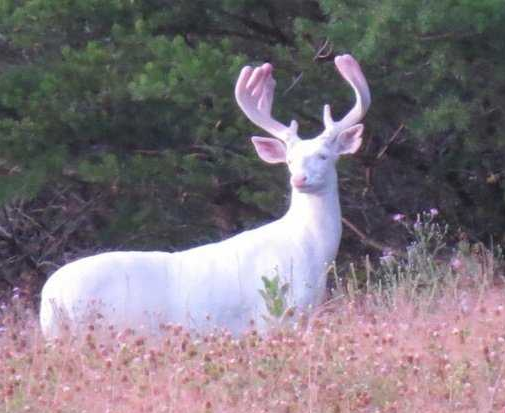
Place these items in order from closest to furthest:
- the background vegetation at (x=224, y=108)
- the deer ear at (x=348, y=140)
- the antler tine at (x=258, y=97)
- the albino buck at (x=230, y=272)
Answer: the albino buck at (x=230, y=272) → the deer ear at (x=348, y=140) → the antler tine at (x=258, y=97) → the background vegetation at (x=224, y=108)

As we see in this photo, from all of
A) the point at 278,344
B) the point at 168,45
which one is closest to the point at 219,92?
the point at 168,45

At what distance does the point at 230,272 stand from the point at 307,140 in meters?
1.22

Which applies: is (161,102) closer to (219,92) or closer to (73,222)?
(219,92)

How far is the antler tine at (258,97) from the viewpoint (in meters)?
9.69

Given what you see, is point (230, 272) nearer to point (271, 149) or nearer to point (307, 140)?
point (271, 149)

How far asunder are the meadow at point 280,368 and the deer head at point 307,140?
169cm

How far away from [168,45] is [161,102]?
35.5 inches

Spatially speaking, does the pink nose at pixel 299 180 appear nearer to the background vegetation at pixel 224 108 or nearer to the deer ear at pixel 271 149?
the deer ear at pixel 271 149

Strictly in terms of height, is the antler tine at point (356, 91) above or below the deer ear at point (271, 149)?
above

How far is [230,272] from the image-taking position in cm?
890

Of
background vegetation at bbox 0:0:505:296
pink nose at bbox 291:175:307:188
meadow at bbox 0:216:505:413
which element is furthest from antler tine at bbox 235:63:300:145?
meadow at bbox 0:216:505:413

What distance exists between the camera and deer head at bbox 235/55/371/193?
912 cm

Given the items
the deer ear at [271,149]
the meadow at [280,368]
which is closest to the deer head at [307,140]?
the deer ear at [271,149]

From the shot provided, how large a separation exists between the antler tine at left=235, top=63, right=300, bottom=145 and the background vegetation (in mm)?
759
